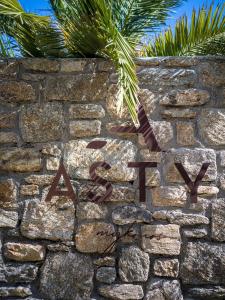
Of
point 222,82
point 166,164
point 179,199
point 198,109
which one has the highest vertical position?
point 222,82

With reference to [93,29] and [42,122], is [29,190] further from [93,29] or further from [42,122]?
[93,29]

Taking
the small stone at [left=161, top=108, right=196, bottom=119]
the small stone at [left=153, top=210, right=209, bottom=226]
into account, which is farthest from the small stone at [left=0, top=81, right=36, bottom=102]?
the small stone at [left=153, top=210, right=209, bottom=226]

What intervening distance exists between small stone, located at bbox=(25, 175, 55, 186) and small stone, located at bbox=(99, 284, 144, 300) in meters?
0.78

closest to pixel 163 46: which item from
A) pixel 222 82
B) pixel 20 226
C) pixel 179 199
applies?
pixel 222 82

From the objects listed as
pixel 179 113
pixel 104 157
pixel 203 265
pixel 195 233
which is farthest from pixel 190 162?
pixel 203 265

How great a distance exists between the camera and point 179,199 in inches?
114

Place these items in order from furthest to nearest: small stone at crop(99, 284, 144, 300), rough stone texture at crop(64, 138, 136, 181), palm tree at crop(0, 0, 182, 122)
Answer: rough stone texture at crop(64, 138, 136, 181)
small stone at crop(99, 284, 144, 300)
palm tree at crop(0, 0, 182, 122)

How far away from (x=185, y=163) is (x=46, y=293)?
126cm

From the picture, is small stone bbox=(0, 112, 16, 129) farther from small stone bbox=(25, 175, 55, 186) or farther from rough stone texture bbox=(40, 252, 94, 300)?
rough stone texture bbox=(40, 252, 94, 300)

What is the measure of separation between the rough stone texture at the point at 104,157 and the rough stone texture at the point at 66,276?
1.82ft

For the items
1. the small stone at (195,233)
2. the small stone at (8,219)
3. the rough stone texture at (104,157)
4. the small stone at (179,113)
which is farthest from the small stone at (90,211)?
the small stone at (179,113)

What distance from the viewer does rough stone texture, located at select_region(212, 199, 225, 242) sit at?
2.88 m

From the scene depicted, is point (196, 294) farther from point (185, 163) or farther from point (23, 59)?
point (23, 59)

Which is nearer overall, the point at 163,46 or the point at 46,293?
the point at 46,293
